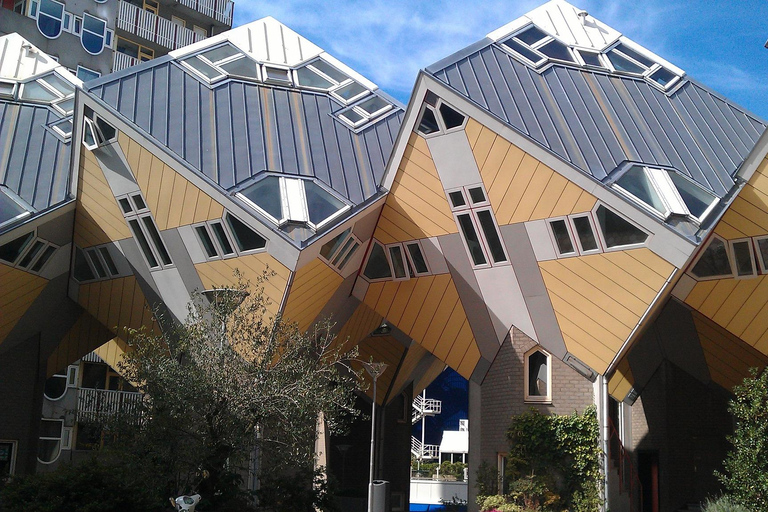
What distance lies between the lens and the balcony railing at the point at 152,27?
45469 millimetres

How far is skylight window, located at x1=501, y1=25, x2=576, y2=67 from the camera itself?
24.6 metres

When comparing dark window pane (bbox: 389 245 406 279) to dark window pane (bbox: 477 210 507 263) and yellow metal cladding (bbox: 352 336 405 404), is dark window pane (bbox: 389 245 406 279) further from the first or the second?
yellow metal cladding (bbox: 352 336 405 404)

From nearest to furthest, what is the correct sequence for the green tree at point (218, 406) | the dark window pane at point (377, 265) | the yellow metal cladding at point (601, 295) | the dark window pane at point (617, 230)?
the green tree at point (218, 406)
the dark window pane at point (617, 230)
the yellow metal cladding at point (601, 295)
the dark window pane at point (377, 265)

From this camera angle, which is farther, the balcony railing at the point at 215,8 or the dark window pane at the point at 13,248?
the balcony railing at the point at 215,8

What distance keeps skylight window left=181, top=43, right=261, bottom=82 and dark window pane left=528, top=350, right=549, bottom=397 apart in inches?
492

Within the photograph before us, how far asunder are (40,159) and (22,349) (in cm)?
658

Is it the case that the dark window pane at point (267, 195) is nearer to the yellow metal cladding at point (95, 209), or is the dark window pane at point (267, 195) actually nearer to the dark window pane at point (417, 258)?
the dark window pane at point (417, 258)

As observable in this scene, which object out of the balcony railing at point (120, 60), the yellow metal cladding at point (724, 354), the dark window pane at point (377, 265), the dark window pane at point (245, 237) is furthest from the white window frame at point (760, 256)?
the balcony railing at point (120, 60)

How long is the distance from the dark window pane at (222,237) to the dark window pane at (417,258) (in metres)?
4.98

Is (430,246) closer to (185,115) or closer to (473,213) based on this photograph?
(473,213)

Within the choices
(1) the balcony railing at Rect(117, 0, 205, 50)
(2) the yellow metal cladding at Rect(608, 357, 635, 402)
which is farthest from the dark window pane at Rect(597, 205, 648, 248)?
(1) the balcony railing at Rect(117, 0, 205, 50)

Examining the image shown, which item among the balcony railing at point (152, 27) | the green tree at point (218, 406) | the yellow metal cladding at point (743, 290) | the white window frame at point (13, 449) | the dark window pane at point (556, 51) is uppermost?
the balcony railing at point (152, 27)

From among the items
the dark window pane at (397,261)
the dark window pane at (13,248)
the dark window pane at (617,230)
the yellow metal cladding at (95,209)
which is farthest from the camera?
the dark window pane at (397,261)

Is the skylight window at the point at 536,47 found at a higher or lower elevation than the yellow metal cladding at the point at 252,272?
higher
